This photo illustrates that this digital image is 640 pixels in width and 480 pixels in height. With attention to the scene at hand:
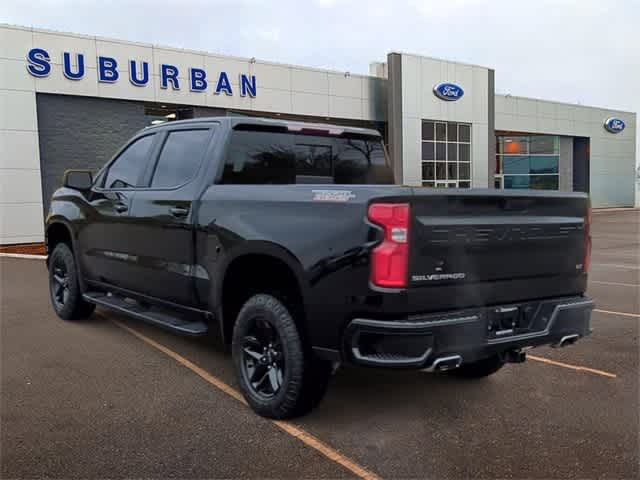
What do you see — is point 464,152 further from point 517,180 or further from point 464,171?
point 517,180

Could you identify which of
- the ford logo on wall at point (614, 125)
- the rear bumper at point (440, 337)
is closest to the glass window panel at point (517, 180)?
the ford logo on wall at point (614, 125)

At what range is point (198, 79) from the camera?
21.9 metres

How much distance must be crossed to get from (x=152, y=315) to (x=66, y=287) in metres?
2.13

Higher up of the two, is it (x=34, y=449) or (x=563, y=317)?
(x=563, y=317)

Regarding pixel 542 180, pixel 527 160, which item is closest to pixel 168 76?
pixel 527 160

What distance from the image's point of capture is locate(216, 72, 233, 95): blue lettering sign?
2257 centimetres

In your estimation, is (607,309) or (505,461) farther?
(607,309)

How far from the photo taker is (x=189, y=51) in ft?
71.1

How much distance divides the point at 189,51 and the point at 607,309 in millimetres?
17879

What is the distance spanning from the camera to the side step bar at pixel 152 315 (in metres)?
4.52

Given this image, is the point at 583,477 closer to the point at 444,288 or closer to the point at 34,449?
the point at 444,288

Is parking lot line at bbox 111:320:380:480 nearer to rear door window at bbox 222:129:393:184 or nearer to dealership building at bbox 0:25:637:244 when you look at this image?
rear door window at bbox 222:129:393:184

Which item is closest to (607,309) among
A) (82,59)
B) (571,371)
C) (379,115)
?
(571,371)

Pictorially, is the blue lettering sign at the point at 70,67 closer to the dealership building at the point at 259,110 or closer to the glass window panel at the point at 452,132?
the dealership building at the point at 259,110
